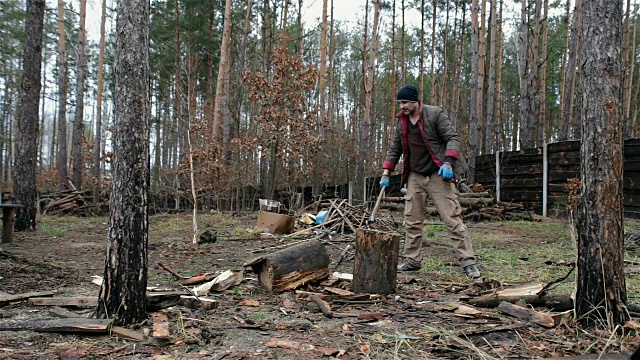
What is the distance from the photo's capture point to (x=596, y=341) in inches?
111

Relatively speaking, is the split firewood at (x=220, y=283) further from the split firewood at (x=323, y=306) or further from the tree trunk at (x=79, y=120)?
the tree trunk at (x=79, y=120)

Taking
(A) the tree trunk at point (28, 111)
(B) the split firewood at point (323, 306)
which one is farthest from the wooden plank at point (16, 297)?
(A) the tree trunk at point (28, 111)

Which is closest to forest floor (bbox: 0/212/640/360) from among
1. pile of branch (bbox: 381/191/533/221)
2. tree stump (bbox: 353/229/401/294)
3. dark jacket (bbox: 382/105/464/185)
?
tree stump (bbox: 353/229/401/294)

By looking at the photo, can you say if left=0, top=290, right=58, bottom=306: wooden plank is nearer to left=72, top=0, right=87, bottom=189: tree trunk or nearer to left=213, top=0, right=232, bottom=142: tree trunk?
left=213, top=0, right=232, bottom=142: tree trunk

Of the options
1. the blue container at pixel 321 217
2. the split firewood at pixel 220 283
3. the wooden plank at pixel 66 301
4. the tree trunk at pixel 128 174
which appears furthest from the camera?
the blue container at pixel 321 217

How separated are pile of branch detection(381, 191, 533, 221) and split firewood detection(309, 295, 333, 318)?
852 centimetres

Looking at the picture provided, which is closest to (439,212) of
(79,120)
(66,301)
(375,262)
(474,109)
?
(375,262)

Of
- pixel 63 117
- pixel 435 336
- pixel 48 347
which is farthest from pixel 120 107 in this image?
pixel 63 117

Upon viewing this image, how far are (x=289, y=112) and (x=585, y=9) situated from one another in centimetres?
1069

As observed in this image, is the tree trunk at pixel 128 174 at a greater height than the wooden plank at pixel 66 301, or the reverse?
the tree trunk at pixel 128 174

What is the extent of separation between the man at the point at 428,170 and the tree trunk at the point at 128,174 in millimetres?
2935

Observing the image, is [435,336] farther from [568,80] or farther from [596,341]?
[568,80]

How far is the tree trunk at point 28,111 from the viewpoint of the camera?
9.38 m

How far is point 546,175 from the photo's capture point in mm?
12469
